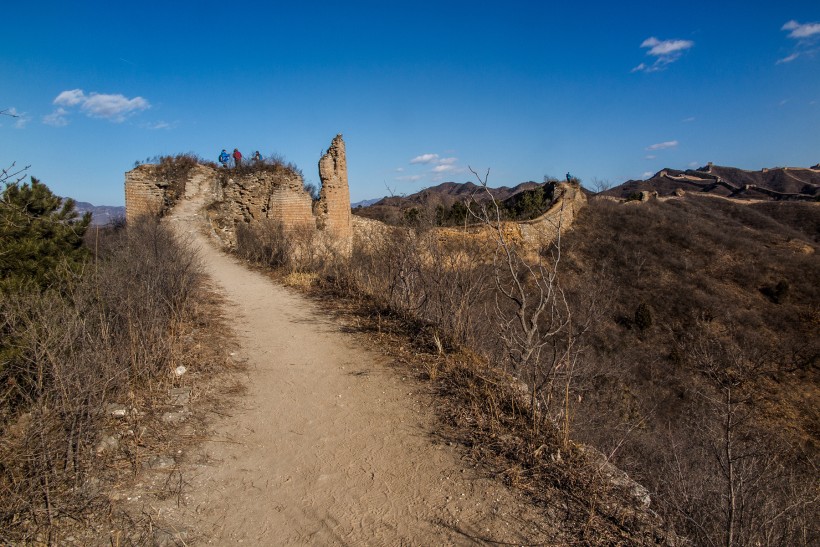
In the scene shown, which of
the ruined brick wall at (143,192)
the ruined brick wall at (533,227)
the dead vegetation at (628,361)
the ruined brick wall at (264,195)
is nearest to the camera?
the dead vegetation at (628,361)

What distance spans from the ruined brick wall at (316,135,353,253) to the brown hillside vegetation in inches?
351

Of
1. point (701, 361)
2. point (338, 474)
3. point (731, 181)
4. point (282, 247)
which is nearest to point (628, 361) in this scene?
point (701, 361)

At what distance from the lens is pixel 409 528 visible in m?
2.88

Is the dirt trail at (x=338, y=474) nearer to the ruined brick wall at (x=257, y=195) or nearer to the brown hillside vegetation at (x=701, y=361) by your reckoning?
the brown hillside vegetation at (x=701, y=361)

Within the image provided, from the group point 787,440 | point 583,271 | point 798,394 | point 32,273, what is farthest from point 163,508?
point 583,271

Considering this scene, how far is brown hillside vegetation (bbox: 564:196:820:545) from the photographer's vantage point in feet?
14.8

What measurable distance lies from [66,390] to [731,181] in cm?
8050

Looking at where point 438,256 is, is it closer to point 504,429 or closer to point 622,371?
point 504,429

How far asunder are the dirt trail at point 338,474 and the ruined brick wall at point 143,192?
12.2 meters

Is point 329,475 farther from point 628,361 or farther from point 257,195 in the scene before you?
point 257,195

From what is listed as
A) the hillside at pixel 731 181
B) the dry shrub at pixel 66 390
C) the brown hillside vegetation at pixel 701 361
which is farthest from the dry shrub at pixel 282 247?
the hillside at pixel 731 181

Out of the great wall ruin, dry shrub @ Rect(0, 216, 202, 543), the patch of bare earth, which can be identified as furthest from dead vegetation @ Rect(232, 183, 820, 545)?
dry shrub @ Rect(0, 216, 202, 543)

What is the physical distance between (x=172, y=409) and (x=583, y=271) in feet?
66.0

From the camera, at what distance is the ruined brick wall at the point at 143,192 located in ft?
49.6
